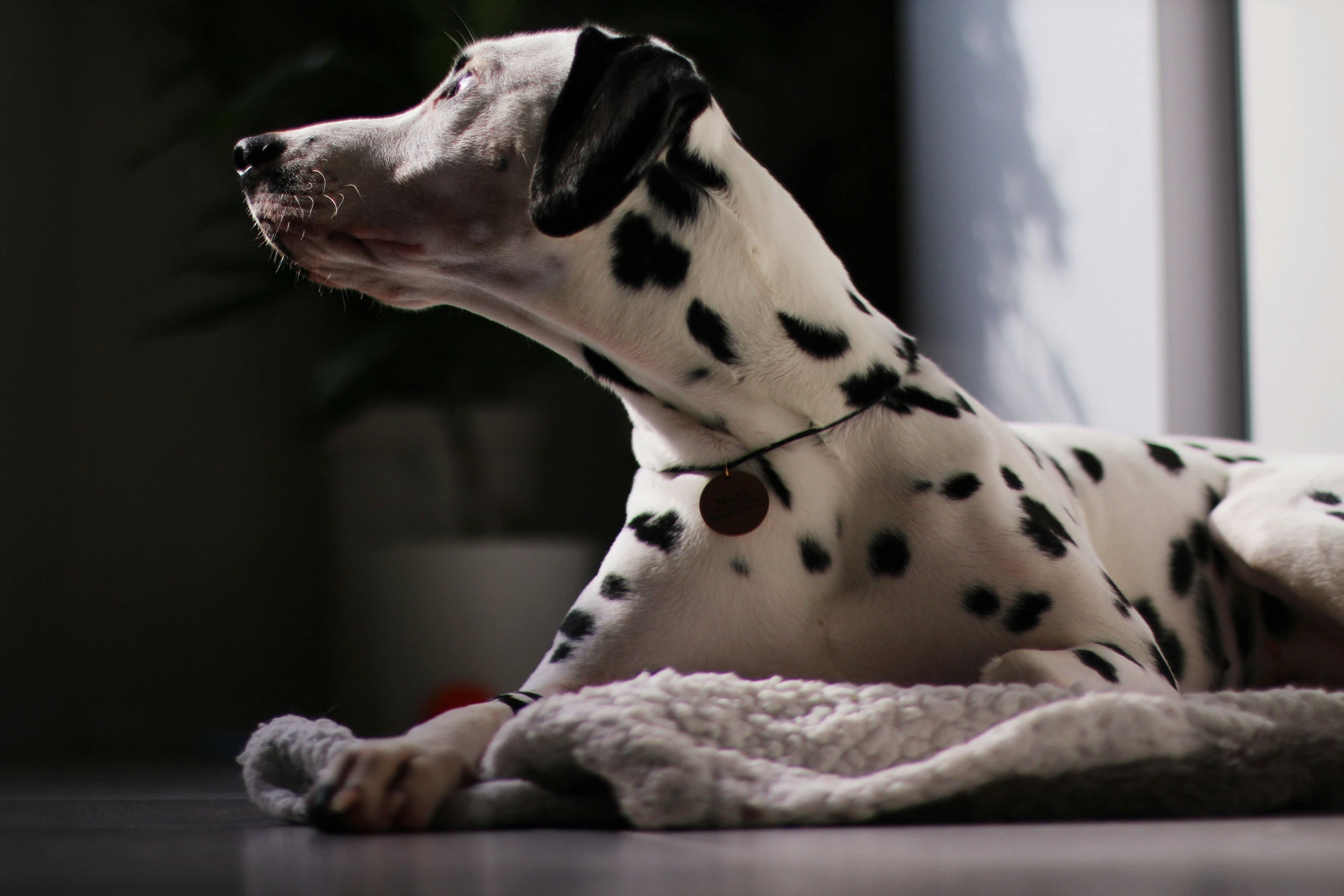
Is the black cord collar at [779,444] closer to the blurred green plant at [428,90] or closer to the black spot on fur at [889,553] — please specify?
the black spot on fur at [889,553]

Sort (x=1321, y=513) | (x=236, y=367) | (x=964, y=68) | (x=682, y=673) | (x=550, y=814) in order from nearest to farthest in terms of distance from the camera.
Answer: (x=550, y=814)
(x=682, y=673)
(x=1321, y=513)
(x=964, y=68)
(x=236, y=367)

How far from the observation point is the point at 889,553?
4.48ft

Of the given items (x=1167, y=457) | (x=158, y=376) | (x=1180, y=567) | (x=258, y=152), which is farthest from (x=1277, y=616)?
(x=158, y=376)

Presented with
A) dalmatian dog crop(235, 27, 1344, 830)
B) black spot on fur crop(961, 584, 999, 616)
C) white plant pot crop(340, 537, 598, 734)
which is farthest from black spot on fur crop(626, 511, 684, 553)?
white plant pot crop(340, 537, 598, 734)

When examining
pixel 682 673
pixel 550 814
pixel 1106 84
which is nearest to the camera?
pixel 550 814

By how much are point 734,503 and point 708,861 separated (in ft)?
2.11

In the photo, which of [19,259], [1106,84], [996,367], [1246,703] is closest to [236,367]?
[19,259]

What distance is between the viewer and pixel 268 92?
3135 millimetres

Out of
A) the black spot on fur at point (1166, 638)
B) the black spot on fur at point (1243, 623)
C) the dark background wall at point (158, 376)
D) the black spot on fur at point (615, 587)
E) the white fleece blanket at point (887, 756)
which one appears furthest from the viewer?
the dark background wall at point (158, 376)

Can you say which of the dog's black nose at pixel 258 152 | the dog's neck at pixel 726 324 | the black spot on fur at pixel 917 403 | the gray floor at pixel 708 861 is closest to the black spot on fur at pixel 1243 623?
the black spot on fur at pixel 917 403

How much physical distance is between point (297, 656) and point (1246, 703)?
3290 millimetres

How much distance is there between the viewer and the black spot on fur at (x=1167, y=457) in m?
1.85

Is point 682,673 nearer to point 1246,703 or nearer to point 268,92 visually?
point 1246,703

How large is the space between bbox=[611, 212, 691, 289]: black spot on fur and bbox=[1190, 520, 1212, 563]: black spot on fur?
2.88ft
